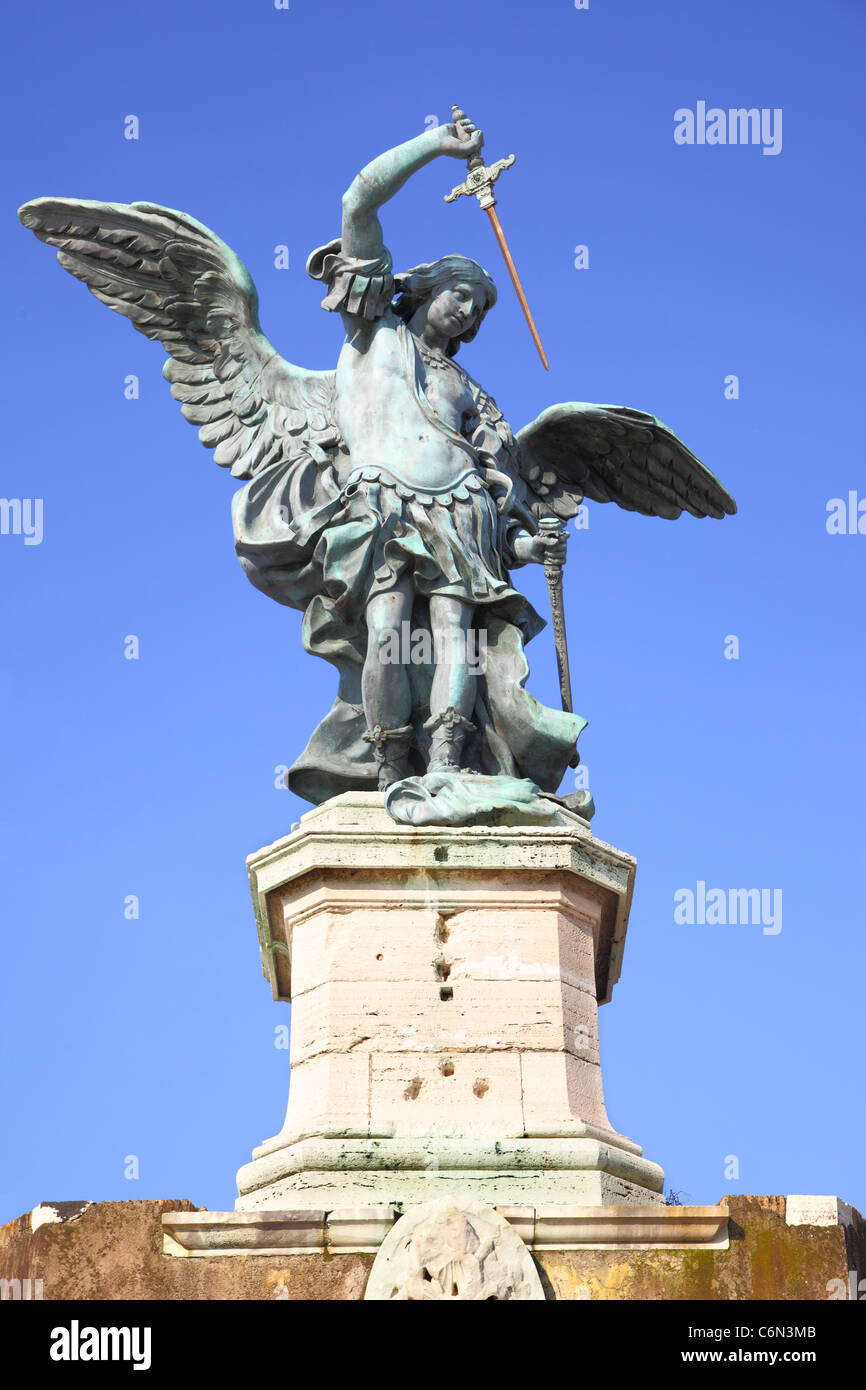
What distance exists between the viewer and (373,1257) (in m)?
9.05

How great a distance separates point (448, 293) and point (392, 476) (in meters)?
1.28

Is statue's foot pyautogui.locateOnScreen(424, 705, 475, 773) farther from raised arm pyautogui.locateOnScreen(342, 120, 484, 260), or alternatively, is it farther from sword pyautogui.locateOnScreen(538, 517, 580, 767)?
raised arm pyautogui.locateOnScreen(342, 120, 484, 260)

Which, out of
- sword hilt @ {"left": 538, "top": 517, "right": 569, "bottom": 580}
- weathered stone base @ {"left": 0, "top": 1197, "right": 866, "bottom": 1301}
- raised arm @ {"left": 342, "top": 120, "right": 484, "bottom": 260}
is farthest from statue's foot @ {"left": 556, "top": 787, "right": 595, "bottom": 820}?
raised arm @ {"left": 342, "top": 120, "right": 484, "bottom": 260}

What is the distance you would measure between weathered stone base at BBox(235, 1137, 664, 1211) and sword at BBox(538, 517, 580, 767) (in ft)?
9.29

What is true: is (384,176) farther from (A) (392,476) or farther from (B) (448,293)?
(A) (392,476)

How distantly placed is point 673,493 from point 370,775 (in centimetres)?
272

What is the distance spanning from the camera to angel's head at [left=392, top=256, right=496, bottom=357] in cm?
1175

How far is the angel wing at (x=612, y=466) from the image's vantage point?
1203 cm

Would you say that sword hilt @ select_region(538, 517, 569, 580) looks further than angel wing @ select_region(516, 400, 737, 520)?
No

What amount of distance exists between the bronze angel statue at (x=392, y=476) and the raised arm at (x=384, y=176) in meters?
0.01

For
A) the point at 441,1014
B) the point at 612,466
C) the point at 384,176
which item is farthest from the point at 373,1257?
the point at 384,176

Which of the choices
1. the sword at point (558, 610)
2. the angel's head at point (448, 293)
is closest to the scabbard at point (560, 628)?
the sword at point (558, 610)
